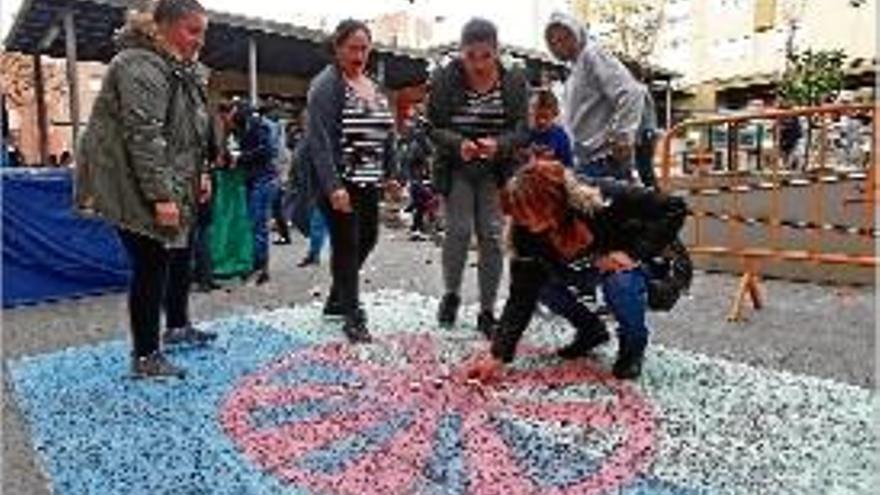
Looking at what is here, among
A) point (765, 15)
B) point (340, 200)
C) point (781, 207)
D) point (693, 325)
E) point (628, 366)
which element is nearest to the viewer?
point (628, 366)

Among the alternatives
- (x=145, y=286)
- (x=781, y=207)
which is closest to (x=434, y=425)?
(x=145, y=286)

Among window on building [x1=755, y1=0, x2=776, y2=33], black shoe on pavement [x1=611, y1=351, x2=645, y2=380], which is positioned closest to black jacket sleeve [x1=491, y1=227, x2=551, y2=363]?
black shoe on pavement [x1=611, y1=351, x2=645, y2=380]

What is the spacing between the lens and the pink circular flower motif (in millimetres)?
3100

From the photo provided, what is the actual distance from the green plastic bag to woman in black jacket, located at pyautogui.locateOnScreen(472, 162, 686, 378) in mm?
4206

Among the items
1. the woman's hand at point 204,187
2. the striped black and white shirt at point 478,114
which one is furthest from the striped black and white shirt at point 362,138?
the woman's hand at point 204,187

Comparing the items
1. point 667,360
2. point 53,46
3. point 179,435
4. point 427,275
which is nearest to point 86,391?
point 179,435

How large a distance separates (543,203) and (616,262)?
534 mm

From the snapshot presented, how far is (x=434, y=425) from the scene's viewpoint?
3588mm

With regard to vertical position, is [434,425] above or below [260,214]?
below

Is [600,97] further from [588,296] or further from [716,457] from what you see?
[716,457]

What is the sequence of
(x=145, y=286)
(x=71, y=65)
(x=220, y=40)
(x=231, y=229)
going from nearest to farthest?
(x=145, y=286)
(x=231, y=229)
(x=71, y=65)
(x=220, y=40)

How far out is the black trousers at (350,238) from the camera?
199 inches

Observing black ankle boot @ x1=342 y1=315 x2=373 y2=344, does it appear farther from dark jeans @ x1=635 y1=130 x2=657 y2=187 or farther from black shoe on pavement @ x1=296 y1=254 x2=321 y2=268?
black shoe on pavement @ x1=296 y1=254 x2=321 y2=268

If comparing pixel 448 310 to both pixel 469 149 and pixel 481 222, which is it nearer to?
pixel 481 222
